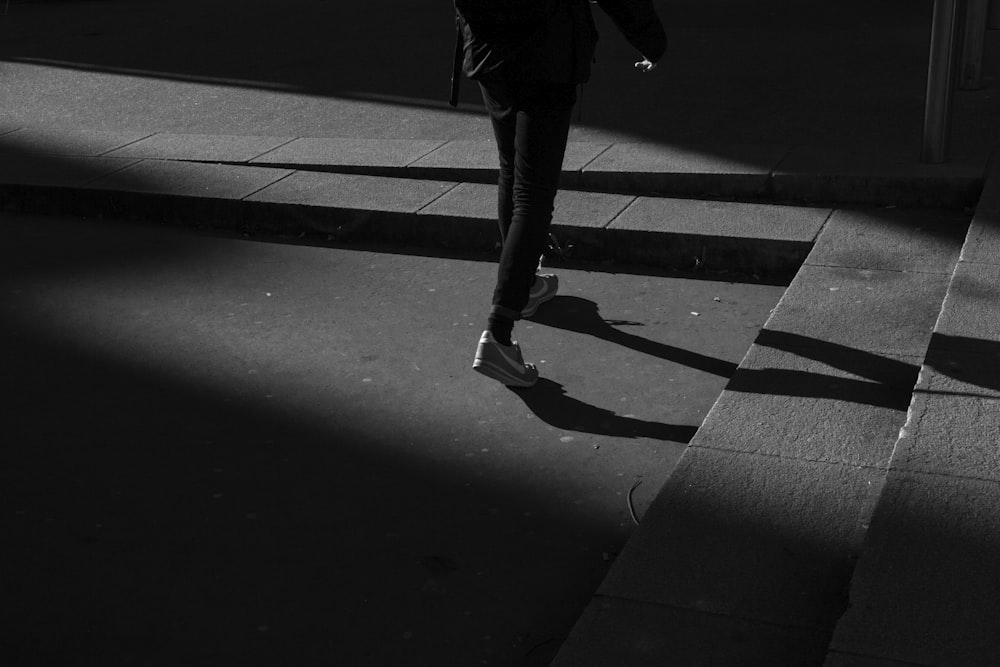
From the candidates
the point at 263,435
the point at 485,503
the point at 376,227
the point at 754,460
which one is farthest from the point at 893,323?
the point at 376,227

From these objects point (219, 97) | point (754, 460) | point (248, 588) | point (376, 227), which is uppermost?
point (754, 460)

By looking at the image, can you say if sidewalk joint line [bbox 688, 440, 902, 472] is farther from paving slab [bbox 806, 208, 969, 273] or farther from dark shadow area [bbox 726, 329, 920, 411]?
paving slab [bbox 806, 208, 969, 273]

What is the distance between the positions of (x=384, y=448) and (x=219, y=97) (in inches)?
214

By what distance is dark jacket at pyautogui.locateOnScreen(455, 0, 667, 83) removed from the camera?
3.58m

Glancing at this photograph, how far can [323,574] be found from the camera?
2.96 metres

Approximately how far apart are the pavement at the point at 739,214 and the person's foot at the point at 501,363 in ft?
2.23

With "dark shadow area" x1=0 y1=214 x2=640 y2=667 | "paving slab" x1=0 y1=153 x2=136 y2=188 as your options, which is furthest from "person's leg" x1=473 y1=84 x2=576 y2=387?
"paving slab" x1=0 y1=153 x2=136 y2=188

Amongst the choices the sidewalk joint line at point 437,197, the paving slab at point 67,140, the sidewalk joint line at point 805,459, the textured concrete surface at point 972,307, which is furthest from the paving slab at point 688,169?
the paving slab at point 67,140

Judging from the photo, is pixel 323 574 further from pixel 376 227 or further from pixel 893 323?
pixel 376 227

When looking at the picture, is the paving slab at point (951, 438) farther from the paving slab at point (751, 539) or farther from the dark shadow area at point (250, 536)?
the dark shadow area at point (250, 536)

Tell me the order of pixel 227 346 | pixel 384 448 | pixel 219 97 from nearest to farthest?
pixel 384 448 → pixel 227 346 → pixel 219 97

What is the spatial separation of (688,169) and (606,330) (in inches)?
57.7

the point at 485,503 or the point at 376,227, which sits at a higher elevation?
the point at 485,503

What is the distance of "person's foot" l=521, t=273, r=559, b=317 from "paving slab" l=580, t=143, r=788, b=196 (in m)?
1.11
